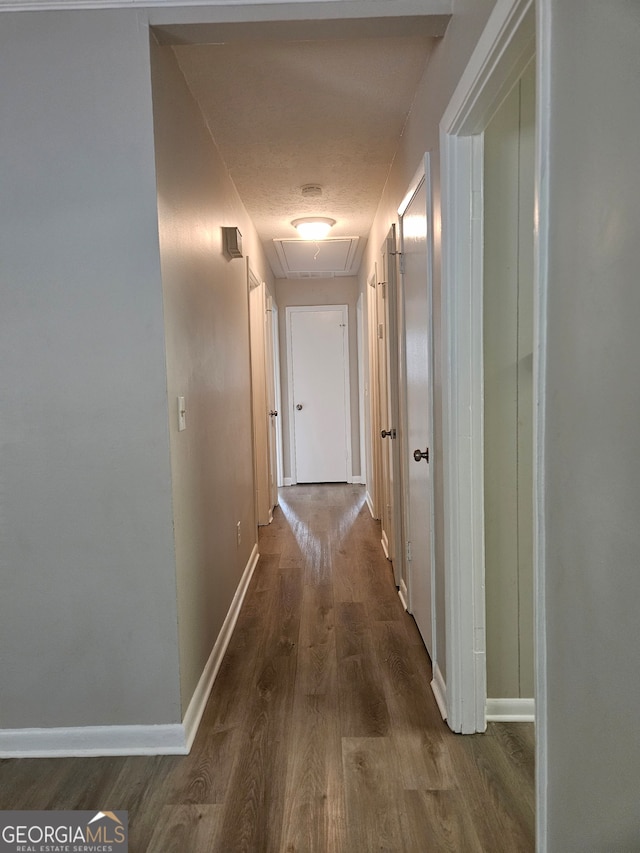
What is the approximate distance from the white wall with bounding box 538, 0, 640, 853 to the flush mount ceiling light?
3.33 meters

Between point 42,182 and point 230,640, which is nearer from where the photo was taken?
point 42,182

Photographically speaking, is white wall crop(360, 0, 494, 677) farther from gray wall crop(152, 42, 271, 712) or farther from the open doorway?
gray wall crop(152, 42, 271, 712)

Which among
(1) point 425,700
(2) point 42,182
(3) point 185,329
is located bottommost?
(1) point 425,700

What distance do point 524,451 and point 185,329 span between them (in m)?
1.28

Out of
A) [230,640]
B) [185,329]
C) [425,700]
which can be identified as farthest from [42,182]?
A: [425,700]

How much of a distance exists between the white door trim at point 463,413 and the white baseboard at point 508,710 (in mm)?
76

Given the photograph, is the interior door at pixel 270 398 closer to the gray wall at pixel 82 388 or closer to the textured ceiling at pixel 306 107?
the textured ceiling at pixel 306 107

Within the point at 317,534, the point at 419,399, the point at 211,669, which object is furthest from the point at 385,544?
the point at 211,669

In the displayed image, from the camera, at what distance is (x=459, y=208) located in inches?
73.4

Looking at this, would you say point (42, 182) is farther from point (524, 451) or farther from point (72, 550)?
point (524, 451)

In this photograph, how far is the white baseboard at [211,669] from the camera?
205cm

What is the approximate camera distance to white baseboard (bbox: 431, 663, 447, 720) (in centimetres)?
213
